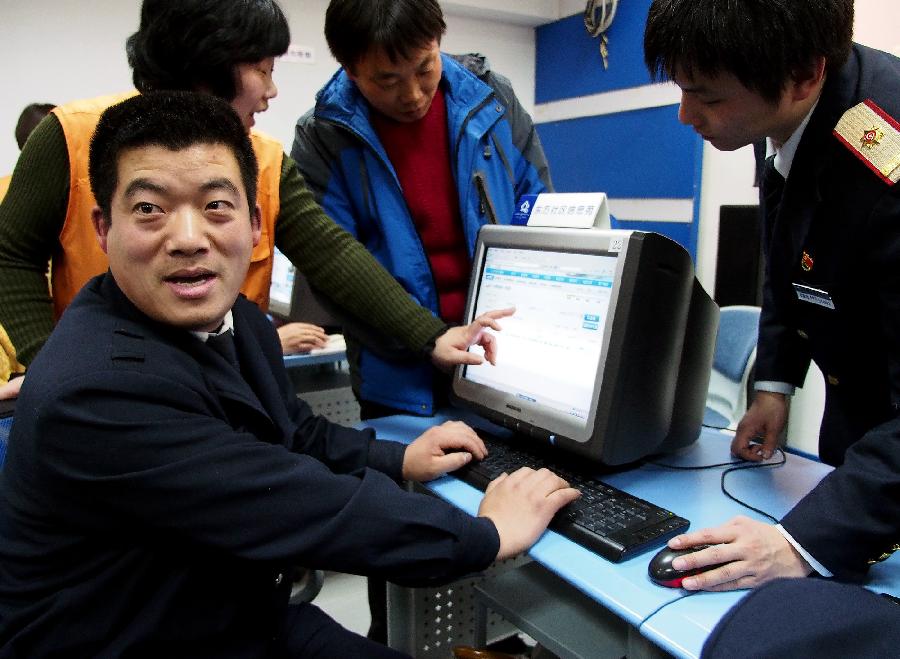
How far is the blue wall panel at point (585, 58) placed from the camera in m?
4.13

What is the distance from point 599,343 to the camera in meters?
1.15

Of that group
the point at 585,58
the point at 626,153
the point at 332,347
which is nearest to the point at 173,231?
the point at 332,347

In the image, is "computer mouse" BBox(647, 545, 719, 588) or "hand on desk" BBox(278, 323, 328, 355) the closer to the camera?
"computer mouse" BBox(647, 545, 719, 588)

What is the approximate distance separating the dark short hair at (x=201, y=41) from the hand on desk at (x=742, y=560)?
1.09m

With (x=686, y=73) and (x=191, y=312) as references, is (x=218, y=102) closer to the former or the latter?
(x=191, y=312)

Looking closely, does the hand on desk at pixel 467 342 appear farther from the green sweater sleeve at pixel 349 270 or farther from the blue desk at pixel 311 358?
the blue desk at pixel 311 358

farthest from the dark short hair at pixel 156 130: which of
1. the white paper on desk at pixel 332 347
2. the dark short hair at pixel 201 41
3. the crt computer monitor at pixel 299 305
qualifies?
the crt computer monitor at pixel 299 305

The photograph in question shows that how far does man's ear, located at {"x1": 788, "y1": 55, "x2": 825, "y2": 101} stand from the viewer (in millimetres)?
905

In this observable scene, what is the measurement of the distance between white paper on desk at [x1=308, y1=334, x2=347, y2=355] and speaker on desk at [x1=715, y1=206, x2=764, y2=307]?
6.42 ft

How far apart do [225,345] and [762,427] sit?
37.6 inches

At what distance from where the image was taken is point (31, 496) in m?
0.85

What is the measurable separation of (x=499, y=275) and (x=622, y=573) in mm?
655

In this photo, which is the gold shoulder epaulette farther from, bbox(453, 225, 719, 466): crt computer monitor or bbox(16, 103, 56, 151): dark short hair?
bbox(16, 103, 56, 151): dark short hair

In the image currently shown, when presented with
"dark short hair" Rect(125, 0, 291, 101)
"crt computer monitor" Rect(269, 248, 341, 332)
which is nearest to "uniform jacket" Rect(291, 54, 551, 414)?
"dark short hair" Rect(125, 0, 291, 101)
